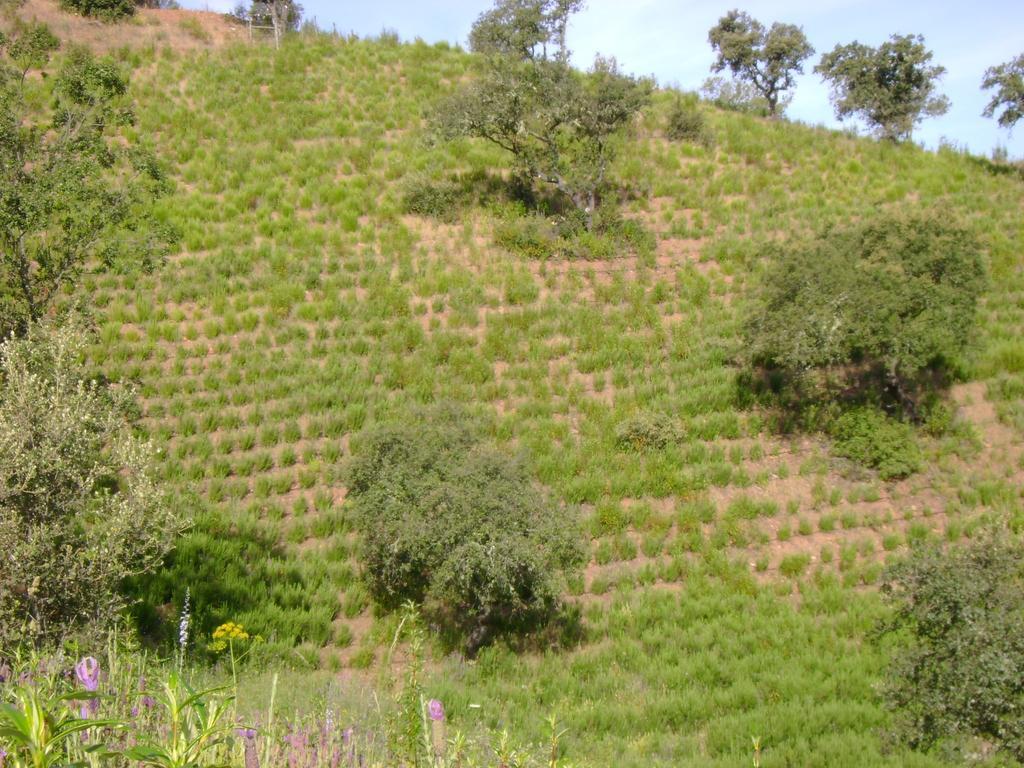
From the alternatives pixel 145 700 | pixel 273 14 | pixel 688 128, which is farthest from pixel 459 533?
pixel 273 14

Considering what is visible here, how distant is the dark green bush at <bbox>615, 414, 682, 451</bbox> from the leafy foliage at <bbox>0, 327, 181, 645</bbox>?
9340 mm

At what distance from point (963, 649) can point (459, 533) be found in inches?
237

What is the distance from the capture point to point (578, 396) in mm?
16891

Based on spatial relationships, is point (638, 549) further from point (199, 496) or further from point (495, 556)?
point (199, 496)

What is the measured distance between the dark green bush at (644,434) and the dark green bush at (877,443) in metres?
3.41

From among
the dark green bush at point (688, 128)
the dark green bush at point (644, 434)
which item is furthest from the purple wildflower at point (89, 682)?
the dark green bush at point (688, 128)

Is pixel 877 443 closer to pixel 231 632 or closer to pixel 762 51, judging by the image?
pixel 231 632

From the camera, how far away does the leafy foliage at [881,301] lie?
15180 millimetres

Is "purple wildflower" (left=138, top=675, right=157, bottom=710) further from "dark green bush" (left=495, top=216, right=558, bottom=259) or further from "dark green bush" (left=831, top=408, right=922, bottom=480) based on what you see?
"dark green bush" (left=495, top=216, right=558, bottom=259)

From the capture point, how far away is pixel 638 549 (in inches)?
532

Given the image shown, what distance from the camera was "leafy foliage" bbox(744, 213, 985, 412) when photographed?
15180 millimetres

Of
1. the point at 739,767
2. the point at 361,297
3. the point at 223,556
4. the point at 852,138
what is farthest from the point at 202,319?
the point at 852,138

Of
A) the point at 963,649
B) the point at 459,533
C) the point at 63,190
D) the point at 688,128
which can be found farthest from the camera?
the point at 688,128

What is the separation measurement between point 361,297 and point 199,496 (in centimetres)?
735
